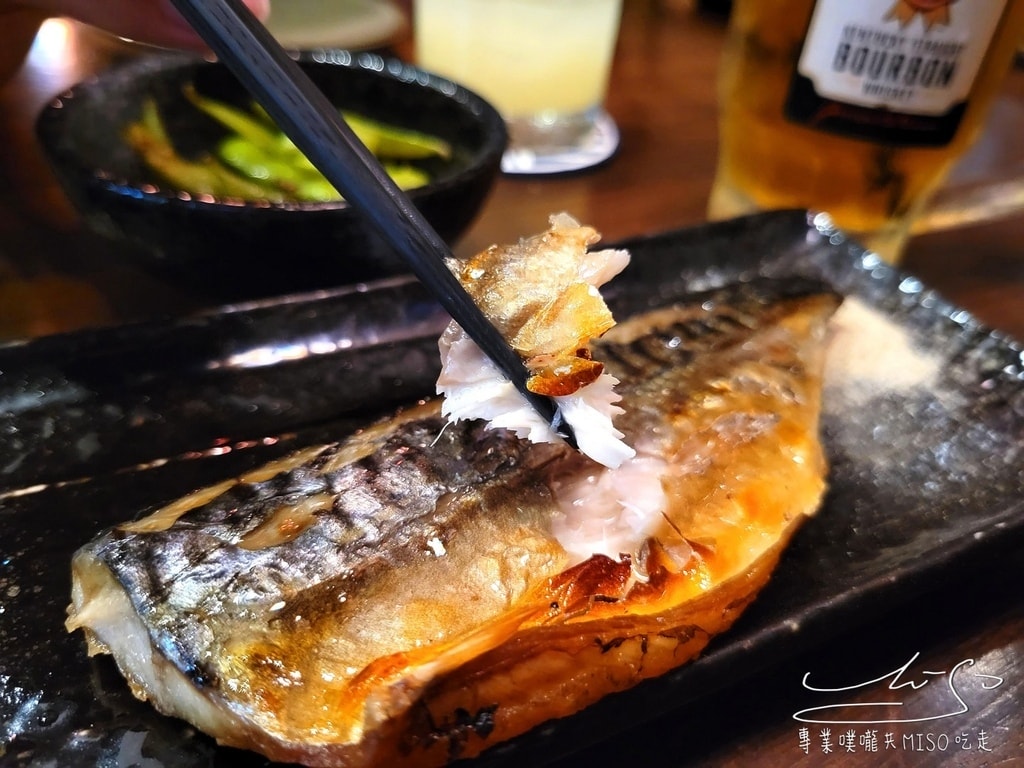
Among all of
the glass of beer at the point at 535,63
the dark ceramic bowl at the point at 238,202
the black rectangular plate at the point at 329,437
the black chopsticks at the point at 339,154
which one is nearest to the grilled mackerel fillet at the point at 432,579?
the black rectangular plate at the point at 329,437

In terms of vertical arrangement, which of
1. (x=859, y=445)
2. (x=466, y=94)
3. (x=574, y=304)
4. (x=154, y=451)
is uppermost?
(x=574, y=304)

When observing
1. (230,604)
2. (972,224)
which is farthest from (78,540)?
(972,224)

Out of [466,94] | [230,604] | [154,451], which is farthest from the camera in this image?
[466,94]

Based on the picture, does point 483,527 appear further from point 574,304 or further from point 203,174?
point 203,174

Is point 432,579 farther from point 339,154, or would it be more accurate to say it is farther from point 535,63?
point 535,63

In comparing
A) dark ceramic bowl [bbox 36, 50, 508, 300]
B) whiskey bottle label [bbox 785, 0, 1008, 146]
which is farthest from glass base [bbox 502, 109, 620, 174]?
whiskey bottle label [bbox 785, 0, 1008, 146]

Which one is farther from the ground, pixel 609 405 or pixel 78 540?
pixel 609 405
